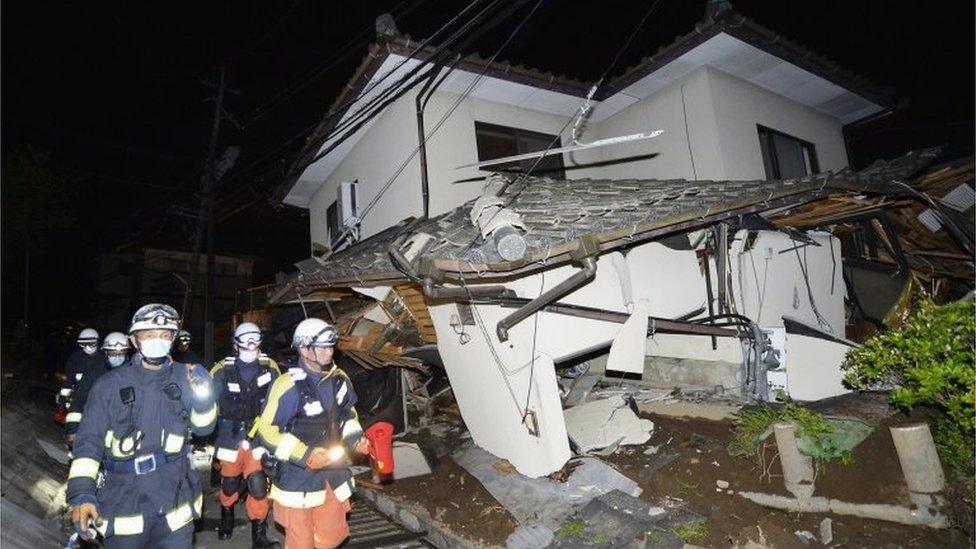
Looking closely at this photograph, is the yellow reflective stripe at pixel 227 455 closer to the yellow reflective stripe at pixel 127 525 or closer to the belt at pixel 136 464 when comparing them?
the belt at pixel 136 464

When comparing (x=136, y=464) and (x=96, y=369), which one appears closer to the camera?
(x=136, y=464)

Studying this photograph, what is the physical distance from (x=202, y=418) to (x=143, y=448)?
449mm

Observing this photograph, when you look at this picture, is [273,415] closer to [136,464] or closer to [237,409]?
[136,464]

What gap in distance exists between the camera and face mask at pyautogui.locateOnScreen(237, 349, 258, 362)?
622cm

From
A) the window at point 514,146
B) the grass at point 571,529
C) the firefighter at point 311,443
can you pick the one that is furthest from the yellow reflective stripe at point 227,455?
the window at point 514,146

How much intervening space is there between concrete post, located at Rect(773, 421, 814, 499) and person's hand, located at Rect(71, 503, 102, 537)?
6.00 metres

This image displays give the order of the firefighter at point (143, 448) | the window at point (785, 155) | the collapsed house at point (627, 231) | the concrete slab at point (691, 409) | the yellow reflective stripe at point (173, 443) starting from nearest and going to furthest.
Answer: the firefighter at point (143, 448), the yellow reflective stripe at point (173, 443), the collapsed house at point (627, 231), the concrete slab at point (691, 409), the window at point (785, 155)

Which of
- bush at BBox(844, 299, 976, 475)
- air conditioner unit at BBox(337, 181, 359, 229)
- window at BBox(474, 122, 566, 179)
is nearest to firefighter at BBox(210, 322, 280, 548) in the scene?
air conditioner unit at BBox(337, 181, 359, 229)

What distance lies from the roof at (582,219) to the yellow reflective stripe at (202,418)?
2.22 metres

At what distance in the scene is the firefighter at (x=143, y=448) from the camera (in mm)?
3629

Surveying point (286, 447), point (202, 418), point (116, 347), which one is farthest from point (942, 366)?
point (116, 347)

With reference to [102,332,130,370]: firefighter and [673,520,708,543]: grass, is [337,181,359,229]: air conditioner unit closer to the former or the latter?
[102,332,130,370]: firefighter

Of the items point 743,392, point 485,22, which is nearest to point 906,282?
point 743,392

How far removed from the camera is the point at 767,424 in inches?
221
